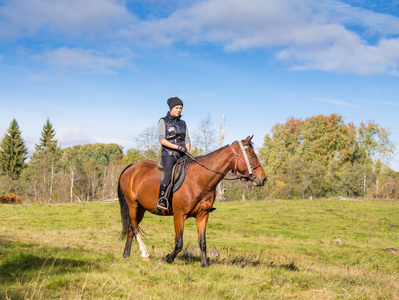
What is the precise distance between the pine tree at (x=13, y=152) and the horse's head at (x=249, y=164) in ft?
263

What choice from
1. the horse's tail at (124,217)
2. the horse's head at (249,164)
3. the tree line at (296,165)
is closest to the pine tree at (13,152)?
the tree line at (296,165)

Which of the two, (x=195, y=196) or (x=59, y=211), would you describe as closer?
(x=195, y=196)

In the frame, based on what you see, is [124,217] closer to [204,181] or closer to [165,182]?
[165,182]

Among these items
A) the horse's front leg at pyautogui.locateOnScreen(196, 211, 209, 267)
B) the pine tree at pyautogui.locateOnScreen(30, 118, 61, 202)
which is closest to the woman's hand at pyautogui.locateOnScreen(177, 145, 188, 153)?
the horse's front leg at pyautogui.locateOnScreen(196, 211, 209, 267)

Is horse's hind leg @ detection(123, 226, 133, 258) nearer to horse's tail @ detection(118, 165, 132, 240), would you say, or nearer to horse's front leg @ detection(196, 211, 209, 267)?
horse's tail @ detection(118, 165, 132, 240)

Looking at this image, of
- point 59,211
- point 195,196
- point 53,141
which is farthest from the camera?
point 53,141

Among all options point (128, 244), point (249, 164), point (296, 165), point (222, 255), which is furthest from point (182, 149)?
point (296, 165)

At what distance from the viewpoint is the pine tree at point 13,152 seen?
77812 millimetres

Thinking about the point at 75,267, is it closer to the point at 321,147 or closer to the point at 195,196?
the point at 195,196

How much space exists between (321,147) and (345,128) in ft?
18.2

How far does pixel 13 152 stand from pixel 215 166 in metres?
83.1

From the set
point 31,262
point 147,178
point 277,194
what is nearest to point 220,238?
point 147,178

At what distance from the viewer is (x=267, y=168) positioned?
67.1 metres

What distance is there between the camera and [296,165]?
60938 mm
